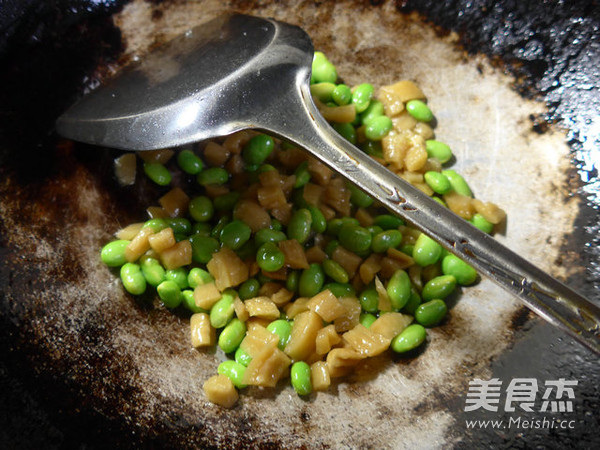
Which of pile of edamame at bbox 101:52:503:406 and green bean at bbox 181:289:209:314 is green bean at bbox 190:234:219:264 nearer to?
pile of edamame at bbox 101:52:503:406

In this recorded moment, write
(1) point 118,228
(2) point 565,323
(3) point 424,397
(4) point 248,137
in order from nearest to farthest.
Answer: (2) point 565,323 < (3) point 424,397 < (1) point 118,228 < (4) point 248,137

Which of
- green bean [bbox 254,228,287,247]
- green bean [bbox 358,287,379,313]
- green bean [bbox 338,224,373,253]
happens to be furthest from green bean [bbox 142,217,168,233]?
green bean [bbox 358,287,379,313]

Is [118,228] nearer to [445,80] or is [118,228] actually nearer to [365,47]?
[365,47]

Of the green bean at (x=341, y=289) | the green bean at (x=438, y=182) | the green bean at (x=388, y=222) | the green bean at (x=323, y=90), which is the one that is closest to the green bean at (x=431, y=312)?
the green bean at (x=341, y=289)

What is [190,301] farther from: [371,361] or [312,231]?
[371,361]

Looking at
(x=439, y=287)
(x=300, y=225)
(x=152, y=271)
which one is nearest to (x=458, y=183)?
(x=439, y=287)

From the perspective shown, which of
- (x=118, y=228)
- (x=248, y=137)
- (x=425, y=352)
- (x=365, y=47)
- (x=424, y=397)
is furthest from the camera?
(x=365, y=47)

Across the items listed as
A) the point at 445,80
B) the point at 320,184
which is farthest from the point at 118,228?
the point at 445,80

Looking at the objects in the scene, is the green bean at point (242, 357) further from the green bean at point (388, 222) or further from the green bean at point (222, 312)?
the green bean at point (388, 222)
